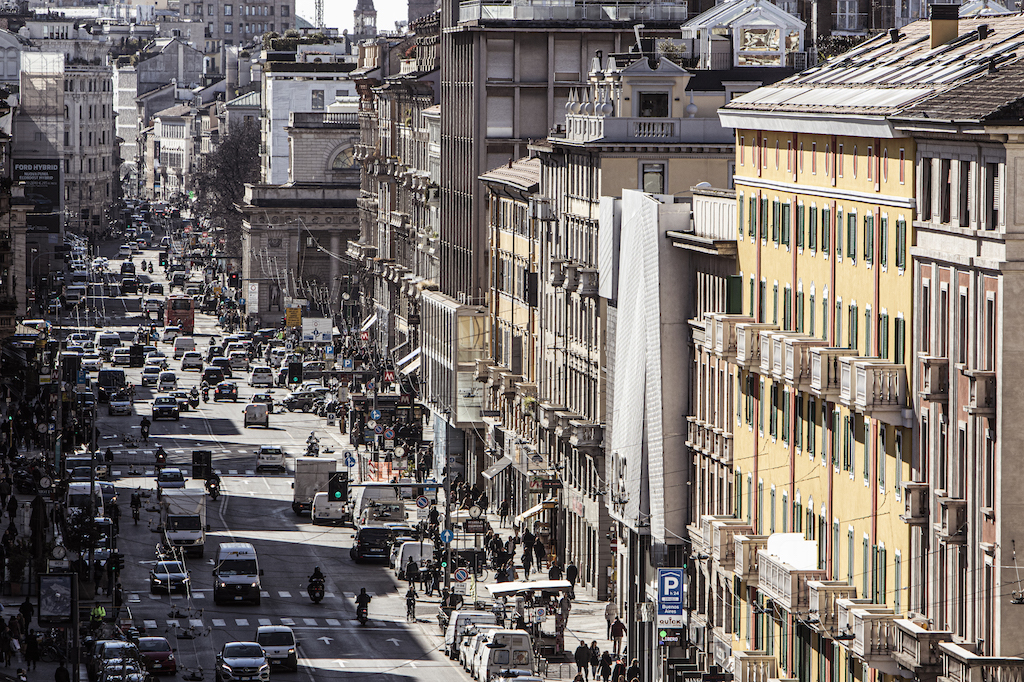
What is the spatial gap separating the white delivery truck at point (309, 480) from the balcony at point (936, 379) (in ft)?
175

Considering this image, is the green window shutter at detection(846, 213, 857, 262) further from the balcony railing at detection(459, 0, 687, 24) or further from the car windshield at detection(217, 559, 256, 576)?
the balcony railing at detection(459, 0, 687, 24)

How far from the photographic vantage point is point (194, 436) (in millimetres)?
121750

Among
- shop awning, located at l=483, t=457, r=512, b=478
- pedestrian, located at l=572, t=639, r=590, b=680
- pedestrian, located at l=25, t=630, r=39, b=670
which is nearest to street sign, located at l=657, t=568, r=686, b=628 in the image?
pedestrian, located at l=572, t=639, r=590, b=680

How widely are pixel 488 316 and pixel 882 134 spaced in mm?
56977

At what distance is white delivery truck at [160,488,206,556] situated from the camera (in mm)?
87375

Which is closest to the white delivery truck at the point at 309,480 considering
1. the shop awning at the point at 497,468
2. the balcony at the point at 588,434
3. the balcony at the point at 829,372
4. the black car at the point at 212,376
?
the shop awning at the point at 497,468

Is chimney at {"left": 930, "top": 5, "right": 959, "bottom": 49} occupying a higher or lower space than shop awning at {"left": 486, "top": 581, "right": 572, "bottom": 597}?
higher

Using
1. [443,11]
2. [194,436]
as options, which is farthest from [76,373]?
[443,11]

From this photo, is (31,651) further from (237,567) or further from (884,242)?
(884,242)

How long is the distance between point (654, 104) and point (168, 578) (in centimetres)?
2289

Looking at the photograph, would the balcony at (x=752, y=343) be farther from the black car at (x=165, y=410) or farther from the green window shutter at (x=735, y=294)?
the black car at (x=165, y=410)

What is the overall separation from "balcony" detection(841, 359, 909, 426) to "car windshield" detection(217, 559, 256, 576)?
114ft

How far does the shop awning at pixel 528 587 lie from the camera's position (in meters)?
74.0

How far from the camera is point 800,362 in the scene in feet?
174
